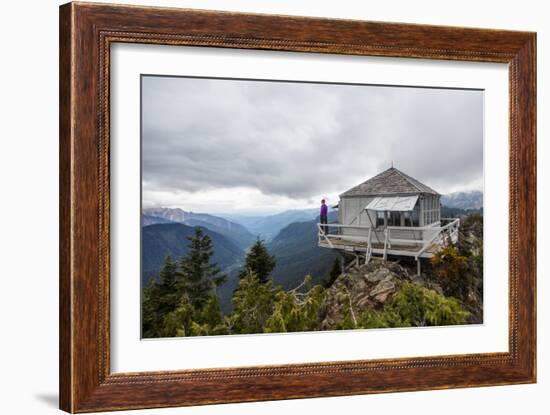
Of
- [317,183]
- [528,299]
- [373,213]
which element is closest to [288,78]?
[317,183]

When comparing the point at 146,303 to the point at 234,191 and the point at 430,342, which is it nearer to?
the point at 234,191

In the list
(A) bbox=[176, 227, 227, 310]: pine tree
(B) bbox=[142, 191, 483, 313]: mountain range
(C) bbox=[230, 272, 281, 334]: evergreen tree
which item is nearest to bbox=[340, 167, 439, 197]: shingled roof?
(B) bbox=[142, 191, 483, 313]: mountain range

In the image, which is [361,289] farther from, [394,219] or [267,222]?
[267,222]

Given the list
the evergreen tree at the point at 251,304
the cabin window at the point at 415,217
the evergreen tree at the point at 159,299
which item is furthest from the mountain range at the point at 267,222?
the cabin window at the point at 415,217

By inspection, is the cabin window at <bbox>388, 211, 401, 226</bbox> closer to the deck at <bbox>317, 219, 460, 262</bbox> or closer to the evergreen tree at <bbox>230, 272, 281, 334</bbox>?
the deck at <bbox>317, 219, 460, 262</bbox>

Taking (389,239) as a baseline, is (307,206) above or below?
above

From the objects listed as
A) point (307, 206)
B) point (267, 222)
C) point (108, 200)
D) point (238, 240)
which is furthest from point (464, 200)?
point (108, 200)

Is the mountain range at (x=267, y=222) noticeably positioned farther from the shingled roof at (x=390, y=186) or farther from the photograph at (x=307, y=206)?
the shingled roof at (x=390, y=186)
